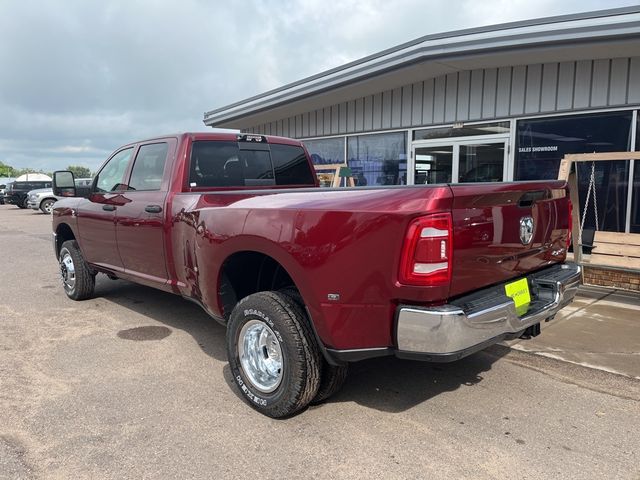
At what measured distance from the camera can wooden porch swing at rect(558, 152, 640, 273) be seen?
5998 millimetres

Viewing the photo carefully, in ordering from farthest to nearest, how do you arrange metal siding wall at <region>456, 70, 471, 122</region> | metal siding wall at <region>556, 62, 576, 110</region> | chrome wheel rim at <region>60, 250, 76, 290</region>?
1. metal siding wall at <region>456, 70, 471, 122</region>
2. metal siding wall at <region>556, 62, 576, 110</region>
3. chrome wheel rim at <region>60, 250, 76, 290</region>

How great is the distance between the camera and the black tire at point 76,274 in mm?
6110

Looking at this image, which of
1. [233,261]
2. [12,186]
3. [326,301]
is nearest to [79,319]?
[233,261]

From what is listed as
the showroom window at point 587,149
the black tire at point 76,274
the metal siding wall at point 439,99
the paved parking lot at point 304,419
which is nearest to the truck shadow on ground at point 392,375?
the paved parking lot at point 304,419

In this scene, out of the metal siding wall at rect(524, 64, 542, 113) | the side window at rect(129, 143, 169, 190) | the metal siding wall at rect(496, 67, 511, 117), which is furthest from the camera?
the metal siding wall at rect(496, 67, 511, 117)

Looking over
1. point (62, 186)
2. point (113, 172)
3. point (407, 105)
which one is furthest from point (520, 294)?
point (407, 105)

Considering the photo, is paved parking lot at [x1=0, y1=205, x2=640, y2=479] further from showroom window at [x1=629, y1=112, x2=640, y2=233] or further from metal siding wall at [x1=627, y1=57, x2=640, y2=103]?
metal siding wall at [x1=627, y1=57, x2=640, y2=103]

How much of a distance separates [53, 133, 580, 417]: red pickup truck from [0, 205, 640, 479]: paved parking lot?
0.35 m

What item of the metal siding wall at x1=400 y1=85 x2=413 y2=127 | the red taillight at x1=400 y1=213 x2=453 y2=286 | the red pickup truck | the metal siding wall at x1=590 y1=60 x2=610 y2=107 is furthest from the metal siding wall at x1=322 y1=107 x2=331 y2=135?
the red taillight at x1=400 y1=213 x2=453 y2=286

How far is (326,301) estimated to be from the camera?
2854 mm

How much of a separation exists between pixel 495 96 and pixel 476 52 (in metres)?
1.26

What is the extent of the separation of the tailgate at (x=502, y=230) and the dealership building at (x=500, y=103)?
4.20m

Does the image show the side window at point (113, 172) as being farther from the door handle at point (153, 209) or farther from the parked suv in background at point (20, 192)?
the parked suv in background at point (20, 192)

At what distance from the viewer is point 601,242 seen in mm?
6492
